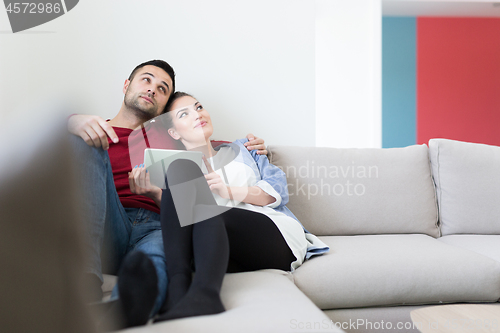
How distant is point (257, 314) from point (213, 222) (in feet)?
1.01

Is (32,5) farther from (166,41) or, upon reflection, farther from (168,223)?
(168,223)

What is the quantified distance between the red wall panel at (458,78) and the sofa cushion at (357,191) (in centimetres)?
188

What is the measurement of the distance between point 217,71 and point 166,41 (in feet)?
1.07

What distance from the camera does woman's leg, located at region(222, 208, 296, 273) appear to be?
1.09 metres

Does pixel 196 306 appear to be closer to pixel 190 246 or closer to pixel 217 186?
pixel 190 246

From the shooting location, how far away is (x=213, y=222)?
97cm

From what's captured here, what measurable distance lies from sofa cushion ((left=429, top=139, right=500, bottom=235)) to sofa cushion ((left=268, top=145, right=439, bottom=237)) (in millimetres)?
63

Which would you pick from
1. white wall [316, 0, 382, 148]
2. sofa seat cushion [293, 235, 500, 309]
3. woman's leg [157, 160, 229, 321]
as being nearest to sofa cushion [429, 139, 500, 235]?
sofa seat cushion [293, 235, 500, 309]

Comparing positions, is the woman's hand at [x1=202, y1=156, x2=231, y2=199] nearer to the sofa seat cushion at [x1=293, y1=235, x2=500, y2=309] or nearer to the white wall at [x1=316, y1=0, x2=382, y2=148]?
the sofa seat cushion at [x1=293, y1=235, x2=500, y2=309]

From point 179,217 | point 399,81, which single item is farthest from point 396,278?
point 399,81

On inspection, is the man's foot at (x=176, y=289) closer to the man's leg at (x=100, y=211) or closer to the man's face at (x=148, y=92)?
the man's leg at (x=100, y=211)

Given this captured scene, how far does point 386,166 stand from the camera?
1791mm

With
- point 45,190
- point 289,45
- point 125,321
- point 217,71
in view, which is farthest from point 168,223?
point 289,45

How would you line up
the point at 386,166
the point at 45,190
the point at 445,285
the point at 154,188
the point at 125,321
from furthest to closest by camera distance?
the point at 386,166
the point at 154,188
the point at 445,285
the point at 125,321
the point at 45,190
